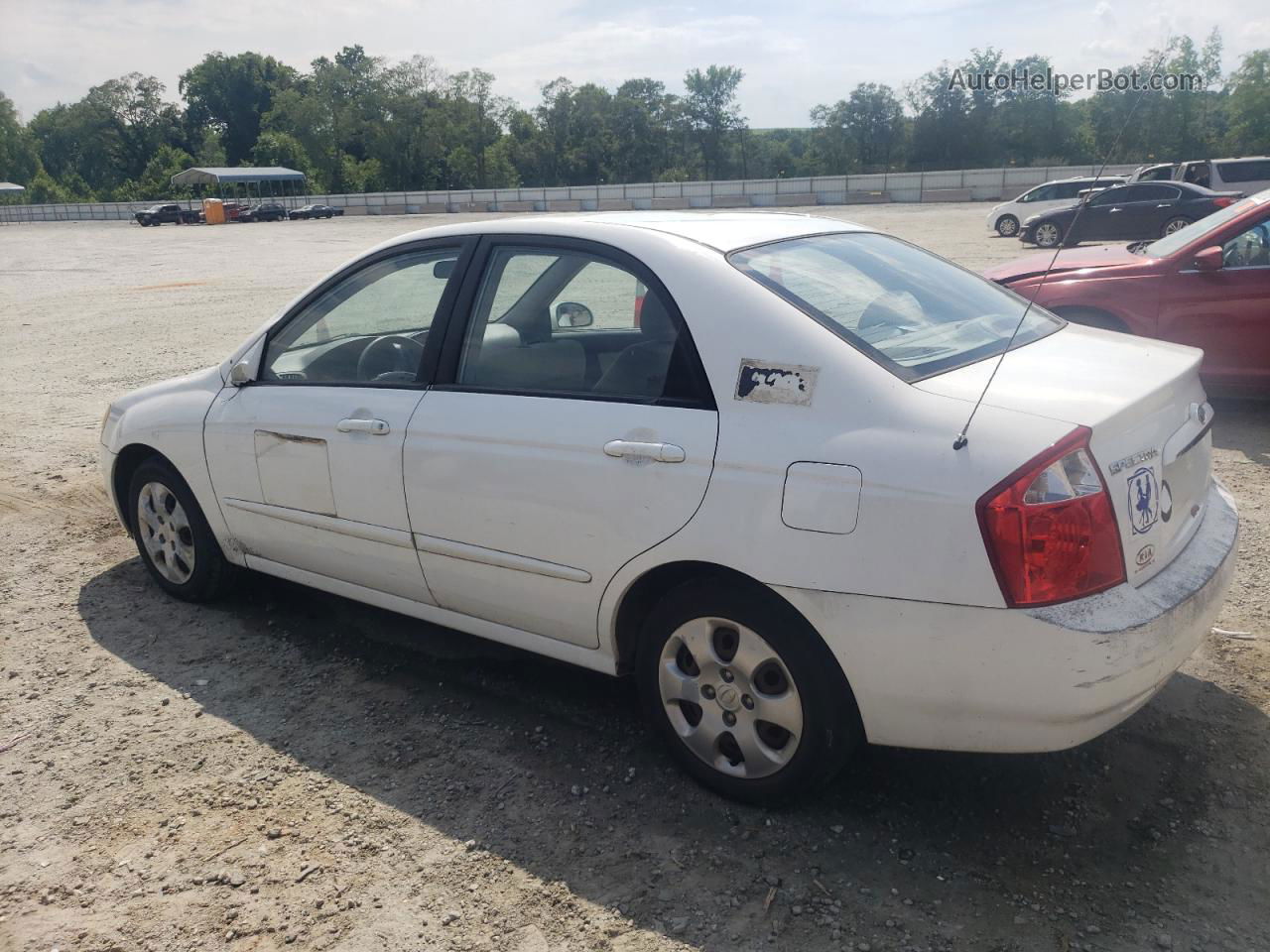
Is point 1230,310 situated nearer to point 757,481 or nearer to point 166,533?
point 757,481

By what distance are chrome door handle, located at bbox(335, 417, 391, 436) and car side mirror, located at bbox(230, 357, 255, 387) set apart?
27.9 inches

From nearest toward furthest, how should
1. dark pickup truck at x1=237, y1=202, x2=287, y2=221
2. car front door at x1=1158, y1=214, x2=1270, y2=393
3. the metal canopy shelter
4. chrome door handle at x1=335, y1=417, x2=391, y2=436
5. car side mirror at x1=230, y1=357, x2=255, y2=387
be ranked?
chrome door handle at x1=335, y1=417, x2=391, y2=436 → car side mirror at x1=230, y1=357, x2=255, y2=387 → car front door at x1=1158, y1=214, x2=1270, y2=393 → dark pickup truck at x1=237, y1=202, x2=287, y2=221 → the metal canopy shelter

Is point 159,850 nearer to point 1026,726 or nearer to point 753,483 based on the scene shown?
point 753,483

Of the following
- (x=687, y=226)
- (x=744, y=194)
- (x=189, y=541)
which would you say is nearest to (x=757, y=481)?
(x=687, y=226)

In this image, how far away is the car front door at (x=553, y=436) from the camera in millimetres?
3023

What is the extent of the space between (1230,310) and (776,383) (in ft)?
18.2

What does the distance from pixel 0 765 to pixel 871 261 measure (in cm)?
344

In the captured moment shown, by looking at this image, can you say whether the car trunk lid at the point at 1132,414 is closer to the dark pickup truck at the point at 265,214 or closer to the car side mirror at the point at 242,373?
the car side mirror at the point at 242,373

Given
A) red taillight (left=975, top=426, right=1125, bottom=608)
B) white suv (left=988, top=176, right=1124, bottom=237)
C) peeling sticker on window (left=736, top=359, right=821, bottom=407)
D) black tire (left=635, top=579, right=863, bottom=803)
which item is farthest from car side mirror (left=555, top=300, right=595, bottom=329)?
white suv (left=988, top=176, right=1124, bottom=237)

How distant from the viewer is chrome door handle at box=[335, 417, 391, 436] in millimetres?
3684

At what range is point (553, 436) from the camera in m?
3.22

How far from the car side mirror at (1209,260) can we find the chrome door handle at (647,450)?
5.73 metres

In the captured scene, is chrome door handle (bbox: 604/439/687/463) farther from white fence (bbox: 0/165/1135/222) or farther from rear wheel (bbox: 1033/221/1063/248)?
white fence (bbox: 0/165/1135/222)

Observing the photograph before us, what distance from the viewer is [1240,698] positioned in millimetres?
3588
